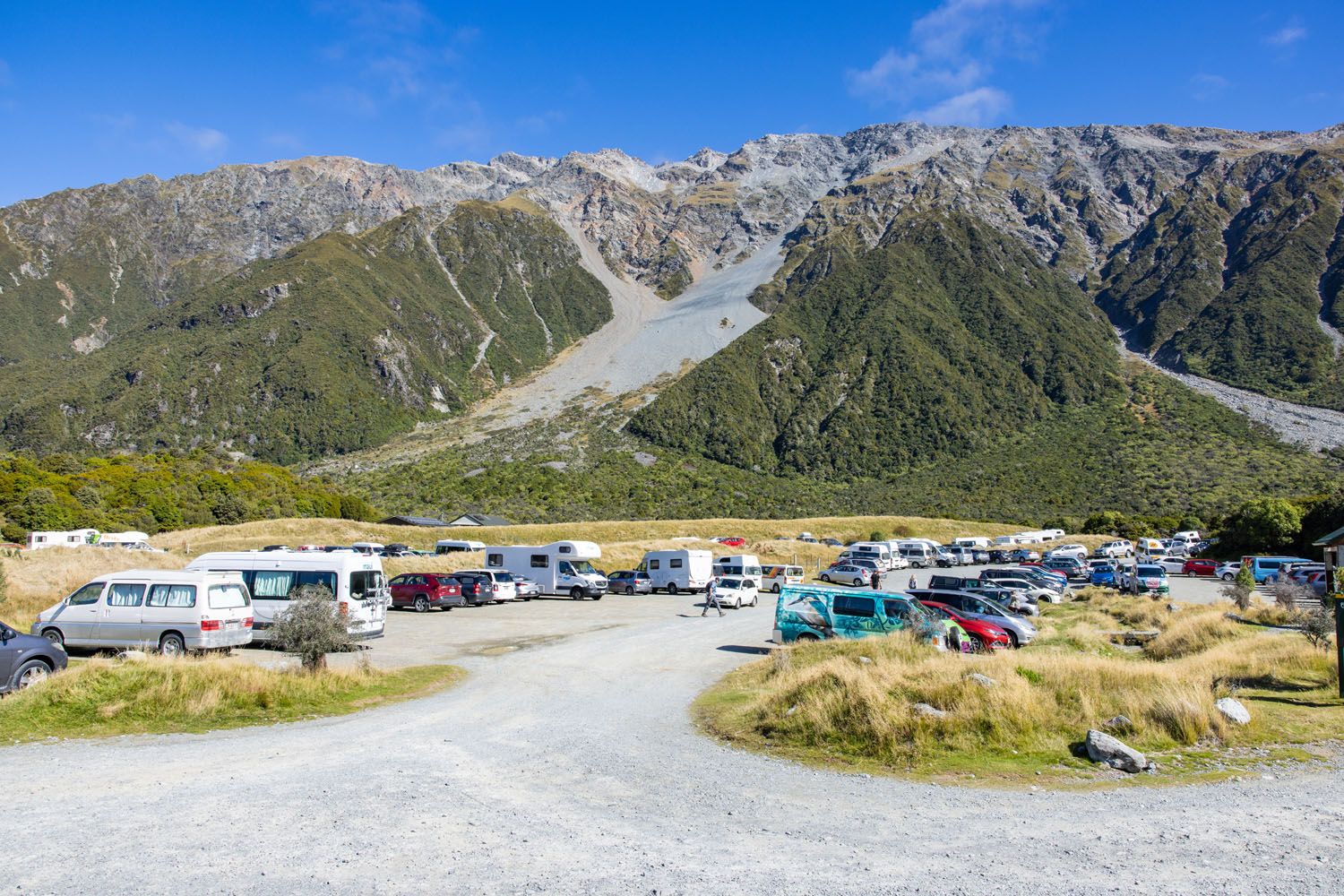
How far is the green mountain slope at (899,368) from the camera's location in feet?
389

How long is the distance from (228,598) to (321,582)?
2.64 meters

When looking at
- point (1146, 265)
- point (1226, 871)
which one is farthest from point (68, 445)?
point (1146, 265)

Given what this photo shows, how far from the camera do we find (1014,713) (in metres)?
9.71

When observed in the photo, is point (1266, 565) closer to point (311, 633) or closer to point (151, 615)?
point (311, 633)

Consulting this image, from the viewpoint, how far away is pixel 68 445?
121m

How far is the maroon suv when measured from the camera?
2938 centimetres

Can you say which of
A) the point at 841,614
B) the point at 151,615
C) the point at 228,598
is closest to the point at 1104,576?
the point at 841,614

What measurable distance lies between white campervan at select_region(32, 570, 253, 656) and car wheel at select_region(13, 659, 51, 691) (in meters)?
3.67

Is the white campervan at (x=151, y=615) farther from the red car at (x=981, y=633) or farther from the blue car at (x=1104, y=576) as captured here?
the blue car at (x=1104, y=576)

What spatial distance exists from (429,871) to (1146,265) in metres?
215

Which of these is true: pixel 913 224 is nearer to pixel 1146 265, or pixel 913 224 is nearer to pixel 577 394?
pixel 1146 265

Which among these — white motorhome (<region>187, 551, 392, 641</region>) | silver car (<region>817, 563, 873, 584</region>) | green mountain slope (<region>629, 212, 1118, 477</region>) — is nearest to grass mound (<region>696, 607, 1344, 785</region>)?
white motorhome (<region>187, 551, 392, 641</region>)

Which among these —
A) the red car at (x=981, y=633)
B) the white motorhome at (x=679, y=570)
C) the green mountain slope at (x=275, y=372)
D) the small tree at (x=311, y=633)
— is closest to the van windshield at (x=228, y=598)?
the small tree at (x=311, y=633)

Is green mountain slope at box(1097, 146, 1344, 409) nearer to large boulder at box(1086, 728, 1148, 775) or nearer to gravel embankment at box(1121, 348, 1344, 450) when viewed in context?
gravel embankment at box(1121, 348, 1344, 450)
